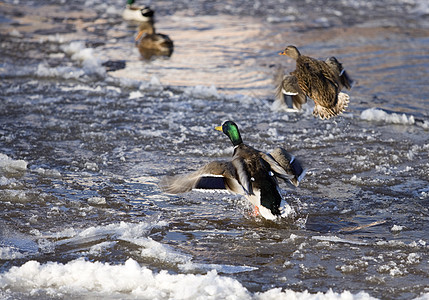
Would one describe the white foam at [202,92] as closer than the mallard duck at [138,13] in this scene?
Yes

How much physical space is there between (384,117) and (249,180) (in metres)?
3.05

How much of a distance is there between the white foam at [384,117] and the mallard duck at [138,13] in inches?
244

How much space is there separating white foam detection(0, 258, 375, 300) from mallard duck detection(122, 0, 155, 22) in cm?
882

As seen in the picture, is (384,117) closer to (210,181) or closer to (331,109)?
(331,109)

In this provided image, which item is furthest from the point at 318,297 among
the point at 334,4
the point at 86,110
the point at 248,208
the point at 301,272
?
the point at 334,4

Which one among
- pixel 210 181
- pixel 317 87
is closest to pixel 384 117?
pixel 317 87

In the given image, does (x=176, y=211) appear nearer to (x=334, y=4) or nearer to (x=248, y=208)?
(x=248, y=208)

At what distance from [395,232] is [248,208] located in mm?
1189

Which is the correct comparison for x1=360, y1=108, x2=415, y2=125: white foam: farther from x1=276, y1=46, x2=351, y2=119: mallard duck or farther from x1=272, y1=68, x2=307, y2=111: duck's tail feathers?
x1=272, y1=68, x2=307, y2=111: duck's tail feathers

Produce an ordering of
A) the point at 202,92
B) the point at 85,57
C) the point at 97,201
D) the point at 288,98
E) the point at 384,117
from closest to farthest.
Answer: the point at 97,201 < the point at 288,98 < the point at 384,117 < the point at 202,92 < the point at 85,57

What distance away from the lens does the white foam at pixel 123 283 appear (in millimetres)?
3584

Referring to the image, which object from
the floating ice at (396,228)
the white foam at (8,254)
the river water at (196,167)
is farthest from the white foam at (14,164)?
the floating ice at (396,228)

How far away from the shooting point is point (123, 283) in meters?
3.74

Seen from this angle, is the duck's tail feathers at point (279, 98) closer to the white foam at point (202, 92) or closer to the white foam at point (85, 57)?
the white foam at point (202, 92)
